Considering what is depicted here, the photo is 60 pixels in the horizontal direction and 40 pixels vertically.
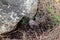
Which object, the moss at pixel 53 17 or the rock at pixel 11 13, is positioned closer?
the rock at pixel 11 13

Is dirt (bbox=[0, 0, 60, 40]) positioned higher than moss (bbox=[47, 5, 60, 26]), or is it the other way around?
moss (bbox=[47, 5, 60, 26])

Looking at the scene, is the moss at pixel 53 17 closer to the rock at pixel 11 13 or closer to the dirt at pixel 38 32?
the dirt at pixel 38 32

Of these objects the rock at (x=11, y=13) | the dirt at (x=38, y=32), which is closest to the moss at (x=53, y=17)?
the dirt at (x=38, y=32)

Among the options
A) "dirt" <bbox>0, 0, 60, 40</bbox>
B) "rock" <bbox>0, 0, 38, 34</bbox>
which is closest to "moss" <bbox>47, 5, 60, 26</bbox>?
"dirt" <bbox>0, 0, 60, 40</bbox>

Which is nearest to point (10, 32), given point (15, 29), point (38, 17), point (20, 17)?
point (15, 29)

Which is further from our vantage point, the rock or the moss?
the moss

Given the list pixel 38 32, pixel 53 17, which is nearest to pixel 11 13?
pixel 38 32

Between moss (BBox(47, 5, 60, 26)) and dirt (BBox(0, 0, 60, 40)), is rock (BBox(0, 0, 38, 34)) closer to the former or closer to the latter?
dirt (BBox(0, 0, 60, 40))

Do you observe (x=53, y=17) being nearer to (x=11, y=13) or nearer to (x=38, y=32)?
(x=38, y=32)
